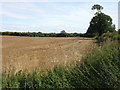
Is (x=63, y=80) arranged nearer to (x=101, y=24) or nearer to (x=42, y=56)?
(x=42, y=56)

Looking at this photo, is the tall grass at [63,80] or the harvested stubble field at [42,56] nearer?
the tall grass at [63,80]

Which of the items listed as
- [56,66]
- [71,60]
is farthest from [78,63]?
[56,66]

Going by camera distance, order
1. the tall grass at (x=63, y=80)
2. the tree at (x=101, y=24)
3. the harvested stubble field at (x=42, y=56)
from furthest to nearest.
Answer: the tree at (x=101, y=24), the harvested stubble field at (x=42, y=56), the tall grass at (x=63, y=80)

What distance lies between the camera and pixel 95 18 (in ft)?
130

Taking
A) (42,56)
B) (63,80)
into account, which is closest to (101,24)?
(42,56)

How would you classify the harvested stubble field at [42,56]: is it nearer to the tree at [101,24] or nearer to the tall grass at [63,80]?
the tall grass at [63,80]

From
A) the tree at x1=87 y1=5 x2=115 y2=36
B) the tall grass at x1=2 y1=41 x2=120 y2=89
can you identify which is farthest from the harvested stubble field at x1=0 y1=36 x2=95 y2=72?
the tree at x1=87 y1=5 x2=115 y2=36

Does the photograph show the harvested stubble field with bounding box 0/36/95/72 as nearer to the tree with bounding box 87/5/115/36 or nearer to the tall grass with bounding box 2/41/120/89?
the tall grass with bounding box 2/41/120/89

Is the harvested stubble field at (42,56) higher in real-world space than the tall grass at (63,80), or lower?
higher

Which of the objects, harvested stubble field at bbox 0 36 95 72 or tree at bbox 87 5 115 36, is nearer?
harvested stubble field at bbox 0 36 95 72

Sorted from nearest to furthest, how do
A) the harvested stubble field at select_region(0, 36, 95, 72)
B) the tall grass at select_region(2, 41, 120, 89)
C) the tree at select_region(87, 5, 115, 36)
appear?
1. the tall grass at select_region(2, 41, 120, 89)
2. the harvested stubble field at select_region(0, 36, 95, 72)
3. the tree at select_region(87, 5, 115, 36)

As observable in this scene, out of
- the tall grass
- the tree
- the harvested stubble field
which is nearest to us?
the tall grass

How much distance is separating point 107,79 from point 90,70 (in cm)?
74

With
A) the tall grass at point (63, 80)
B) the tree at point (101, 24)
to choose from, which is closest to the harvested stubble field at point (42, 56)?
the tall grass at point (63, 80)
